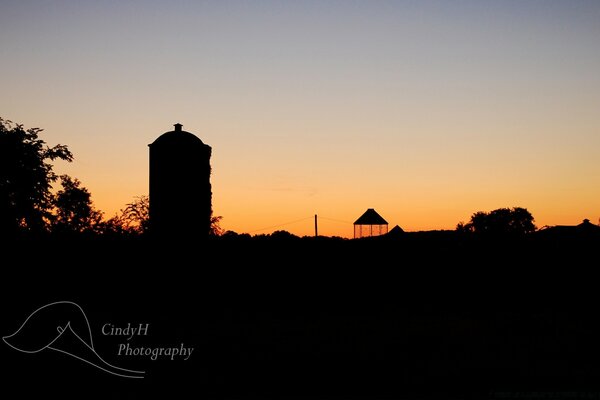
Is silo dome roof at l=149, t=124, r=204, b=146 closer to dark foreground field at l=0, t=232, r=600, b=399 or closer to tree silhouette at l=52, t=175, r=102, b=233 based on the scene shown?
dark foreground field at l=0, t=232, r=600, b=399

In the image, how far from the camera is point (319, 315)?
20422 millimetres

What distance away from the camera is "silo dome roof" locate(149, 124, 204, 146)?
2475 cm

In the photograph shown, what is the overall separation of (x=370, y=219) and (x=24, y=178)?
79.0ft

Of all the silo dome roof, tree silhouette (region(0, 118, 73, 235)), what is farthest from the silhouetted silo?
tree silhouette (region(0, 118, 73, 235))

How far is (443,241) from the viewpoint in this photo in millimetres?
23547

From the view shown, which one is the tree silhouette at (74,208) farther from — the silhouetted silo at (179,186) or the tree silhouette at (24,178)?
the silhouetted silo at (179,186)

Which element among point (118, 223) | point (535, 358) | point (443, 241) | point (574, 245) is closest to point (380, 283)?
point (443, 241)

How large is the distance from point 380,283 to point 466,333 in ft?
19.8

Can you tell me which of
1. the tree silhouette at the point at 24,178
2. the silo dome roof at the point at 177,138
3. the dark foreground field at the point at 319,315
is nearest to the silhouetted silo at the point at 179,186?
the silo dome roof at the point at 177,138

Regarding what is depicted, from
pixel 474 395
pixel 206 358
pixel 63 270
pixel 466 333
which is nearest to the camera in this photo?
pixel 474 395

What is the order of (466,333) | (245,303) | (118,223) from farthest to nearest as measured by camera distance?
(118,223)
(245,303)
(466,333)

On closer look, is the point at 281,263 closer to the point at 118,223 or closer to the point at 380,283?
the point at 380,283

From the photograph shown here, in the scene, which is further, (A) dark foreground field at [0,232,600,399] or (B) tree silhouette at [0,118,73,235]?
(B) tree silhouette at [0,118,73,235]

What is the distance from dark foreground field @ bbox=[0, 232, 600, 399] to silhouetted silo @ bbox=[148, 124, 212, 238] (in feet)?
5.86
